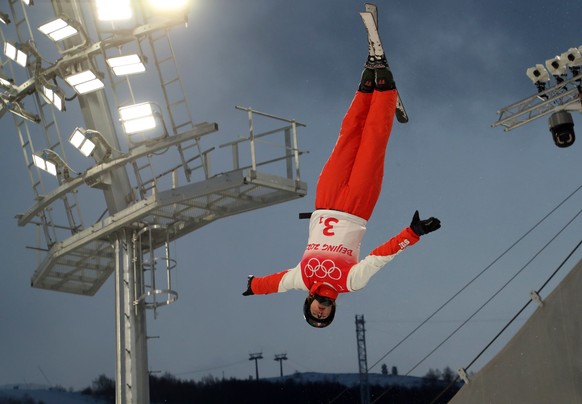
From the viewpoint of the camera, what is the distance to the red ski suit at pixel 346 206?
6.10 meters

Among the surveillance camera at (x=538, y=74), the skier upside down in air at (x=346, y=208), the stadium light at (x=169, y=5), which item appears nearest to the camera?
the skier upside down in air at (x=346, y=208)

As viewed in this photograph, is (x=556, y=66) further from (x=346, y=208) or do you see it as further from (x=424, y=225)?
(x=424, y=225)

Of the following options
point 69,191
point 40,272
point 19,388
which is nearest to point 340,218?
point 69,191

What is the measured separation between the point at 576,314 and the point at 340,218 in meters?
4.06

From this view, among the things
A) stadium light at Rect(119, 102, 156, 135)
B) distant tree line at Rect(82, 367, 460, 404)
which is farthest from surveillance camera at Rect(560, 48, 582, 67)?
distant tree line at Rect(82, 367, 460, 404)

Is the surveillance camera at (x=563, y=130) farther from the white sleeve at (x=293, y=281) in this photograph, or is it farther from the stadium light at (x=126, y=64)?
the white sleeve at (x=293, y=281)

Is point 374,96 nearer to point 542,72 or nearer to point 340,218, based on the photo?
point 340,218

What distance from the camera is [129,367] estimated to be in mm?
11586


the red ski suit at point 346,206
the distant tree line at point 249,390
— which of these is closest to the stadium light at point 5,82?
the red ski suit at point 346,206

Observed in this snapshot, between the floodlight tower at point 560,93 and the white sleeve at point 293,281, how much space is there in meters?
6.39

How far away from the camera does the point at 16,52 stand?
1210 cm

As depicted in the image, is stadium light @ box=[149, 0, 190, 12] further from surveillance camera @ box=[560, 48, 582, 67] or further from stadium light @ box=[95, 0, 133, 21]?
surveillance camera @ box=[560, 48, 582, 67]

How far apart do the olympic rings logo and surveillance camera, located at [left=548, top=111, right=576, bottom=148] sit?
6453 millimetres

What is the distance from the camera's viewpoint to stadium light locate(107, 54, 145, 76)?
1091 cm
